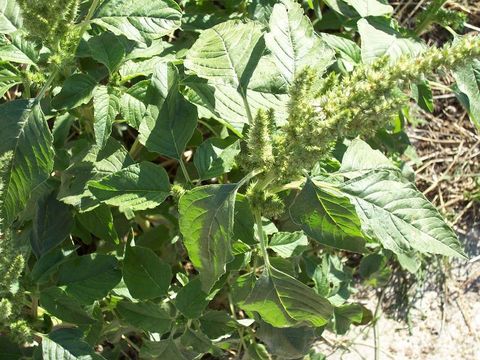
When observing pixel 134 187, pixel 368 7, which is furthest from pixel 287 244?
pixel 368 7

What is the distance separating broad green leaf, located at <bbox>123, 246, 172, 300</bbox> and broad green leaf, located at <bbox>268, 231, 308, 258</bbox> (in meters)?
0.29

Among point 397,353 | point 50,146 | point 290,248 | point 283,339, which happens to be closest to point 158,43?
point 50,146

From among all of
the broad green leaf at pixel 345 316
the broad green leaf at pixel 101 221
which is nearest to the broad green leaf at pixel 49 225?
the broad green leaf at pixel 101 221

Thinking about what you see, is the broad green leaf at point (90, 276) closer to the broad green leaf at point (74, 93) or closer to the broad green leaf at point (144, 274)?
the broad green leaf at point (144, 274)

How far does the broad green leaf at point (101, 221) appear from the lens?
5.75ft

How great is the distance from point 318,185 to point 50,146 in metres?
0.58

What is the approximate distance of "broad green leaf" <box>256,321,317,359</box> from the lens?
174 centimetres

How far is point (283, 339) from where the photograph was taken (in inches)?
68.7

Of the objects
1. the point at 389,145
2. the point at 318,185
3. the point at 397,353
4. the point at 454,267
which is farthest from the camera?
the point at 454,267

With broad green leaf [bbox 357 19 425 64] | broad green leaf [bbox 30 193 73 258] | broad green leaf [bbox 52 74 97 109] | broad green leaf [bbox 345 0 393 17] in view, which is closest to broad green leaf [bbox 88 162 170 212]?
broad green leaf [bbox 52 74 97 109]

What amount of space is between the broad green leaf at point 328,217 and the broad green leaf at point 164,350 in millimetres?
532

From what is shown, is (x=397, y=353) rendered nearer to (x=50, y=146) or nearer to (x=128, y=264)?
(x=128, y=264)

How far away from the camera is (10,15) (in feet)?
5.31

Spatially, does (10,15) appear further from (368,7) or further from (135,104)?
(368,7)
